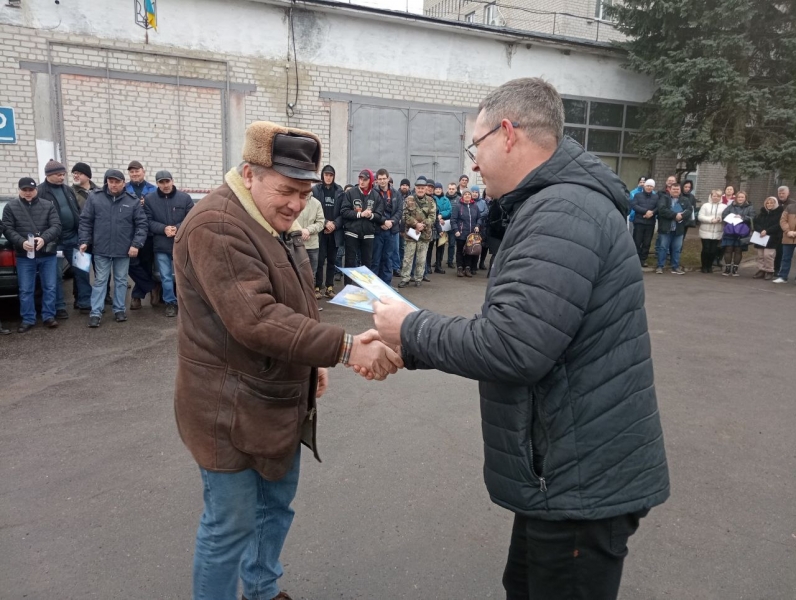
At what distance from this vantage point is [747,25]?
53.8 feet

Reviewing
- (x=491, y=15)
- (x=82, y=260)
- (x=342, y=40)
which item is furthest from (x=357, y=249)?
(x=491, y=15)

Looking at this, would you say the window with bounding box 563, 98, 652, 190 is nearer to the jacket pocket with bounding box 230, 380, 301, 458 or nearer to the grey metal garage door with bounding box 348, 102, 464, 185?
the grey metal garage door with bounding box 348, 102, 464, 185

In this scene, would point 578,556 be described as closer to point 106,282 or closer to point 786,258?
point 106,282

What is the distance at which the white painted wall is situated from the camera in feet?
40.6

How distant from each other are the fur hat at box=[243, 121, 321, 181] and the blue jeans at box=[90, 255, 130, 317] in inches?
261

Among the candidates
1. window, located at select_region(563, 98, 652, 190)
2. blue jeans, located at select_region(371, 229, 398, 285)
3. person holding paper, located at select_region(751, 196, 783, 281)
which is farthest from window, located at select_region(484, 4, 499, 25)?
blue jeans, located at select_region(371, 229, 398, 285)

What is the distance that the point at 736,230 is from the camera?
43.9 ft

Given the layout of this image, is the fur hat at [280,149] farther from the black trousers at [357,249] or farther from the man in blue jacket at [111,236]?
the black trousers at [357,249]

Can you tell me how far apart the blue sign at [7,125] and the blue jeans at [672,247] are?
13.8m

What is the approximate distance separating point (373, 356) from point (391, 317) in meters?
0.36

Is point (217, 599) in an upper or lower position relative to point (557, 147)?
lower

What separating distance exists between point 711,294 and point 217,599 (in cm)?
1115

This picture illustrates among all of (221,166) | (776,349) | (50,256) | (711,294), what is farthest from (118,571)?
(221,166)

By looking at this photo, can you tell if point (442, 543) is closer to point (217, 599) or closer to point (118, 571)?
point (217, 599)
